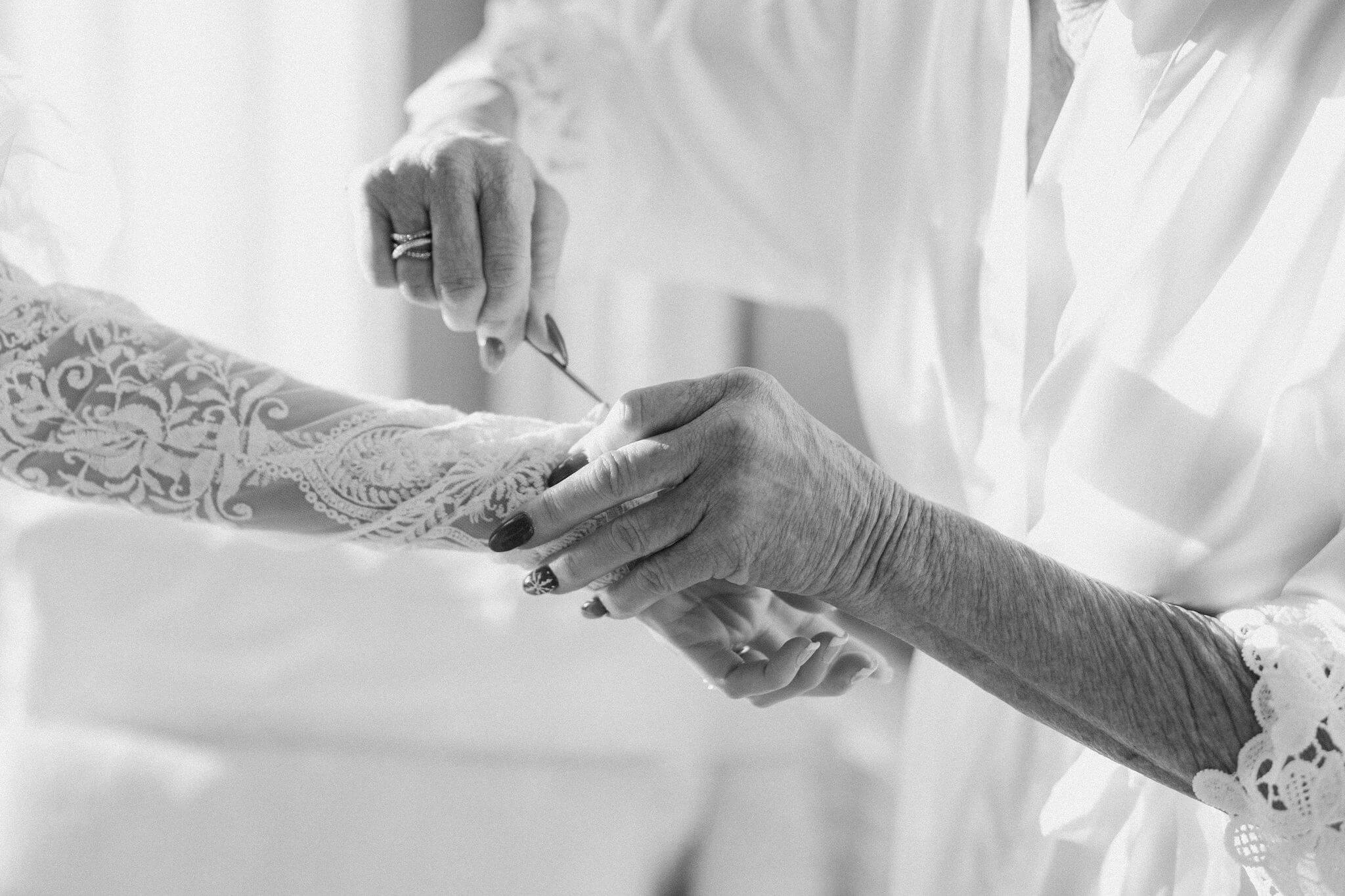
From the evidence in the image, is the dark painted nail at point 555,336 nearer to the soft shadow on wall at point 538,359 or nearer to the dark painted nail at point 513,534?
the dark painted nail at point 513,534

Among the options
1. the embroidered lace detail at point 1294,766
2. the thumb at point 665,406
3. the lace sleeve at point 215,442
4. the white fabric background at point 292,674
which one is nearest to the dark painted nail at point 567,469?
the lace sleeve at point 215,442

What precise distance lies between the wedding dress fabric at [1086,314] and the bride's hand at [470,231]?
12.0 inches

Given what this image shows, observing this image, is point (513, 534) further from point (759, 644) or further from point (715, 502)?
point (759, 644)

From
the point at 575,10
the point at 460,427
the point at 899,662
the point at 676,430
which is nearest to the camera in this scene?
the point at 676,430

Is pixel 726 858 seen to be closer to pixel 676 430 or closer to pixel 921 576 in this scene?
pixel 921 576

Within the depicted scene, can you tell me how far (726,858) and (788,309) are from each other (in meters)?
0.78

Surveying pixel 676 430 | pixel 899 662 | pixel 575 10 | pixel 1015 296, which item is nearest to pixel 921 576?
pixel 676 430

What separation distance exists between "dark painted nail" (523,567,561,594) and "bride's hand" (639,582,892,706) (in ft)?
0.63

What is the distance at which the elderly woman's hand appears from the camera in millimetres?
642

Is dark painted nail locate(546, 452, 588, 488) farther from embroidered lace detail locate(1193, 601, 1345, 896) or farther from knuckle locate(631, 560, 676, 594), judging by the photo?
embroidered lace detail locate(1193, 601, 1345, 896)

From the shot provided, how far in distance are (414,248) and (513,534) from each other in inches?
10.5

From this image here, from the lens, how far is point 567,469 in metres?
0.78

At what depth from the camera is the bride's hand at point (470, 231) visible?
84 cm

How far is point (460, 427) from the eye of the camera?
2.68ft
